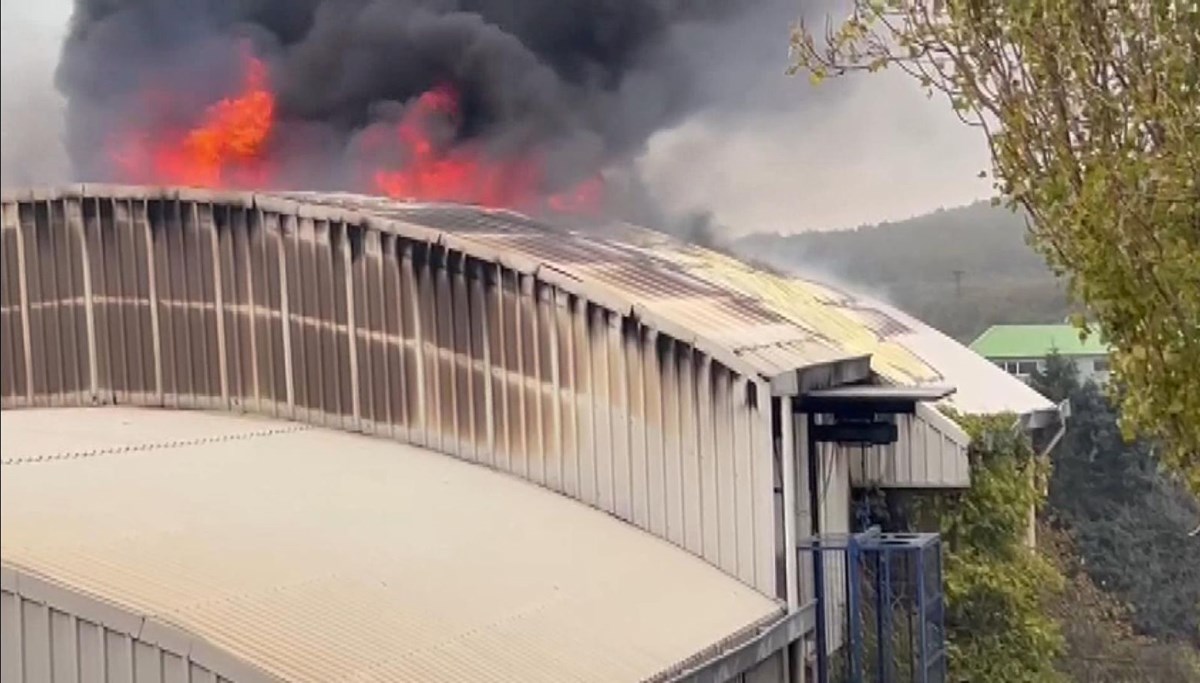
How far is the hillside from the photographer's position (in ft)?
73.5

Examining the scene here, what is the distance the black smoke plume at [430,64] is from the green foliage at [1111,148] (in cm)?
570

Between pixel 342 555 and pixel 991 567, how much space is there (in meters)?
8.64

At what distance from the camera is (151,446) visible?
27.9ft

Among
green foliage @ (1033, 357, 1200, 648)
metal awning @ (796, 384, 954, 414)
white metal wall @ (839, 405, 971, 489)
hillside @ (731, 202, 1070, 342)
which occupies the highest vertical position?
hillside @ (731, 202, 1070, 342)

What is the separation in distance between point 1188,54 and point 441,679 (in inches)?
196

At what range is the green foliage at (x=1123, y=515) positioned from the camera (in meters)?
21.1

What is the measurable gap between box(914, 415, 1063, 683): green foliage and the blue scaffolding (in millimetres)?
2304

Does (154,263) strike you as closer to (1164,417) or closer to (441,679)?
(441,679)

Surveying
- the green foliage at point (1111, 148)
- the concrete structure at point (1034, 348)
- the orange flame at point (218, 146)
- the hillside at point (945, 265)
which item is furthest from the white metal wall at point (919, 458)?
the concrete structure at point (1034, 348)

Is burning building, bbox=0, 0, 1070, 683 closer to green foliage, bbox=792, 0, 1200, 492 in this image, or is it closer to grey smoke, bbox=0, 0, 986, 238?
grey smoke, bbox=0, 0, 986, 238

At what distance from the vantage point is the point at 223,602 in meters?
7.09

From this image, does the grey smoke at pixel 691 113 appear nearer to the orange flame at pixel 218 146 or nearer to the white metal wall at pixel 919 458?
the orange flame at pixel 218 146

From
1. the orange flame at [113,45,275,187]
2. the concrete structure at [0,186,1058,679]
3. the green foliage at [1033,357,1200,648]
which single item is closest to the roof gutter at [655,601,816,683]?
the concrete structure at [0,186,1058,679]

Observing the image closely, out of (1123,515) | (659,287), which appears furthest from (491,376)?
(1123,515)
